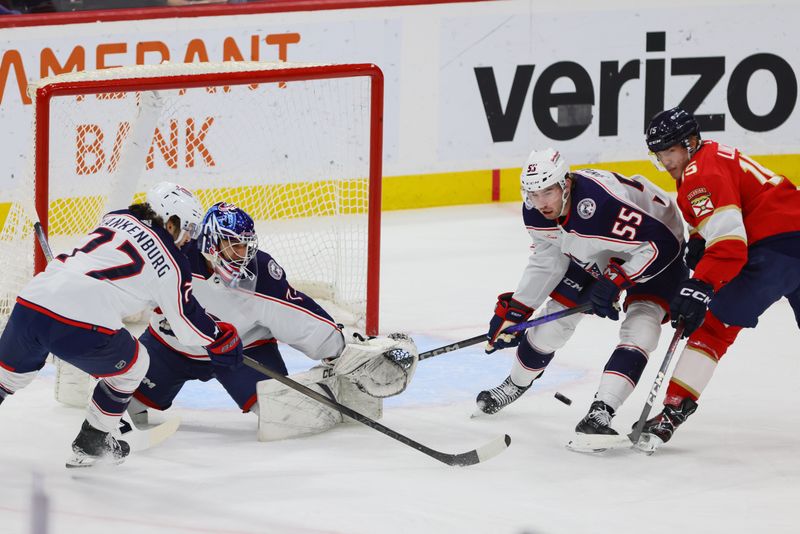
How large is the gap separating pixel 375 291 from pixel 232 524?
79.9 inches

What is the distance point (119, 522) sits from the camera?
11.1 ft

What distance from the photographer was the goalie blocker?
4047 mm

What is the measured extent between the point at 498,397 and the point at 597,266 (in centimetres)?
55

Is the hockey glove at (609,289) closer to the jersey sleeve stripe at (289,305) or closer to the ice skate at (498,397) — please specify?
the ice skate at (498,397)

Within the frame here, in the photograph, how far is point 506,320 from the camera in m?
4.26

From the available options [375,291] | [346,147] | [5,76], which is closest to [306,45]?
[346,147]

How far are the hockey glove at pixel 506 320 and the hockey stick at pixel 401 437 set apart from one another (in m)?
0.39

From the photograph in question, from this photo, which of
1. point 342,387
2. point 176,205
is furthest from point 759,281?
point 176,205

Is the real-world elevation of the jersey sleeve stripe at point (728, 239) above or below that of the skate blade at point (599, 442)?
above

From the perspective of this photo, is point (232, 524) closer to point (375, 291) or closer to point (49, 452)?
point (49, 452)

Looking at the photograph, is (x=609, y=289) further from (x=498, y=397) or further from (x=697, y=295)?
(x=498, y=397)

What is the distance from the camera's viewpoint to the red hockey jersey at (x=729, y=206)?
384 cm

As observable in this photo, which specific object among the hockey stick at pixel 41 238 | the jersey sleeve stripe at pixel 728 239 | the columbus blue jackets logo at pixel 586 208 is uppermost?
the columbus blue jackets logo at pixel 586 208

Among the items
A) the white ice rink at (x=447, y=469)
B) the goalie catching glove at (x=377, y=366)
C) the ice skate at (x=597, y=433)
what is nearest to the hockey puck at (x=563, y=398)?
the white ice rink at (x=447, y=469)
